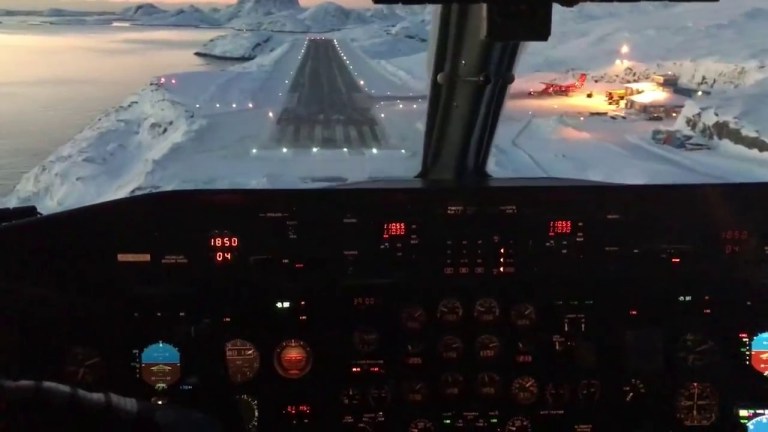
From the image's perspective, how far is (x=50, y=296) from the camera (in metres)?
2.87

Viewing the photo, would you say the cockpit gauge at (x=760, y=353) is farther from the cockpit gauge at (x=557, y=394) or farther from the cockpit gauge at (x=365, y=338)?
the cockpit gauge at (x=365, y=338)

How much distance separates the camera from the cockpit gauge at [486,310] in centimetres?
295

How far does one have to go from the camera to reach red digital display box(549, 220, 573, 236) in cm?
291

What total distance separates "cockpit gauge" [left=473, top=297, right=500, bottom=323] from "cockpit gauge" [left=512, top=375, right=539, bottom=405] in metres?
0.27

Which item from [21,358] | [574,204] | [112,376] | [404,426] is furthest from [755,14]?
[21,358]

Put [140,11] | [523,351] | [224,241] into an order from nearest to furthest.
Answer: [224,241], [523,351], [140,11]

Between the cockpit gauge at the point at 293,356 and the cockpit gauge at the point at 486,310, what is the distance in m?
0.64

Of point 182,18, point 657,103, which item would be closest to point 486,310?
point 657,103

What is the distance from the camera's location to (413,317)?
2.92 m

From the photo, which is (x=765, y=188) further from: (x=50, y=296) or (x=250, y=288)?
(x=50, y=296)

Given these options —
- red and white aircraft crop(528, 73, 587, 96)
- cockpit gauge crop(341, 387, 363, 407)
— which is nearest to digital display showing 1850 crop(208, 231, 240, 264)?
cockpit gauge crop(341, 387, 363, 407)

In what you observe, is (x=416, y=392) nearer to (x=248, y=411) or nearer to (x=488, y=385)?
(x=488, y=385)

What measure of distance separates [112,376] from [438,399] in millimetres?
1220

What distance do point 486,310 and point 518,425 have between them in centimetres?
45
